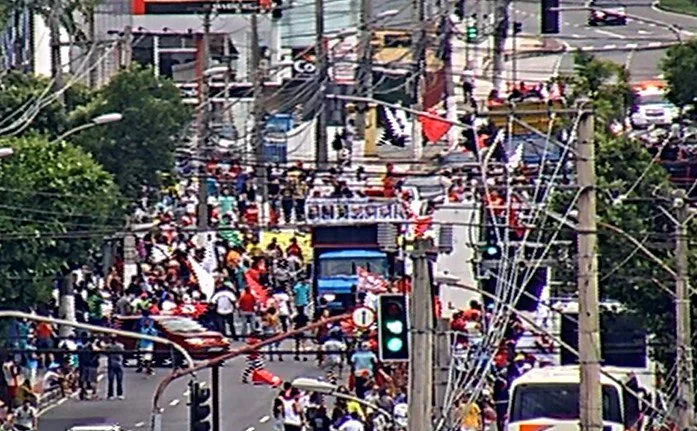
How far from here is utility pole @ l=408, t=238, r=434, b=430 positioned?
111 feet

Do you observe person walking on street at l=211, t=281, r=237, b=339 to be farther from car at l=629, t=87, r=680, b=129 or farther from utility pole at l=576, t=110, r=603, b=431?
utility pole at l=576, t=110, r=603, b=431

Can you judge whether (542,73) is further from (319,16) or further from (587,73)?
(587,73)

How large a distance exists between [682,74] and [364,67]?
26838 mm

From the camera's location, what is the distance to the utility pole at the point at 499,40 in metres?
92.9

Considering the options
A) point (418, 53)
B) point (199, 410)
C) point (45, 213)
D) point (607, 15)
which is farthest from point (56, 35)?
point (199, 410)

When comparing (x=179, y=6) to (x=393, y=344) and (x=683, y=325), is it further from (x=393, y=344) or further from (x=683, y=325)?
(x=393, y=344)

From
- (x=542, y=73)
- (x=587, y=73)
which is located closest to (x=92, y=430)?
(x=587, y=73)

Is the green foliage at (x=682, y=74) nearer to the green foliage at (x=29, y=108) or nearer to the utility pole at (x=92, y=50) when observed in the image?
the green foliage at (x=29, y=108)

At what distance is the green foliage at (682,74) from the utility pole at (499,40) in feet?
73.4

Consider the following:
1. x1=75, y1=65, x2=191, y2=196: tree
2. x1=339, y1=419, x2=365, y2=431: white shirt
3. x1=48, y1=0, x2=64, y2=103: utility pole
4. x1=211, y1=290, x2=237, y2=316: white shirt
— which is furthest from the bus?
x1=48, y1=0, x2=64, y2=103: utility pole

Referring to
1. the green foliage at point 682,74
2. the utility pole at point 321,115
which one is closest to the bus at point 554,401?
the green foliage at point 682,74

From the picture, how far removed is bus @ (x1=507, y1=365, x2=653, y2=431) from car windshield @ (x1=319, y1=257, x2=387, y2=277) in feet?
60.5

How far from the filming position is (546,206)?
→ 45906 millimetres

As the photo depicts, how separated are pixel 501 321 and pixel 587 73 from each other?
31783mm
